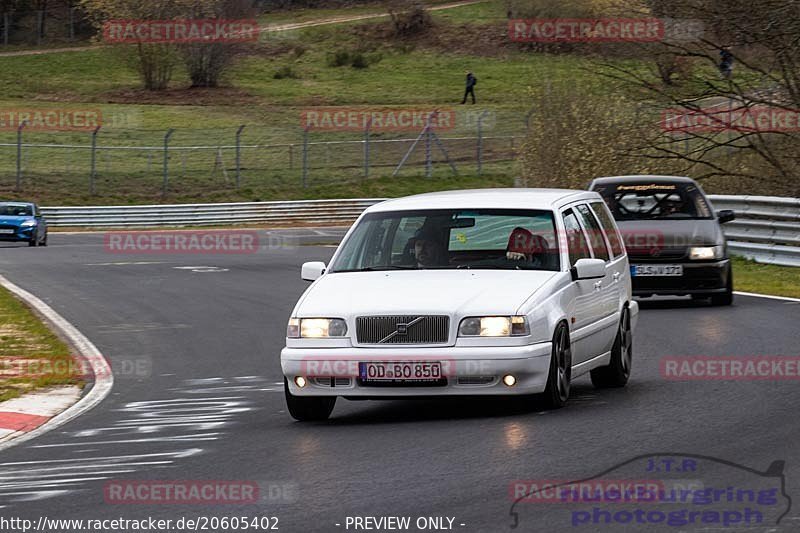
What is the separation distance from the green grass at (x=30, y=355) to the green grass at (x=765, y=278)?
388 inches

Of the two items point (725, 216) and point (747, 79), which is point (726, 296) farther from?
point (747, 79)

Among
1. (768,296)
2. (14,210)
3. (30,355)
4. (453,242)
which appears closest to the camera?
(453,242)

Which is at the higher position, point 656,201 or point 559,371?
point 656,201

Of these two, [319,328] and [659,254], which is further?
[659,254]

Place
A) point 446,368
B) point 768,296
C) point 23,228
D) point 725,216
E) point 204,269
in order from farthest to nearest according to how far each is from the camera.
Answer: point 23,228
point 204,269
point 768,296
point 725,216
point 446,368

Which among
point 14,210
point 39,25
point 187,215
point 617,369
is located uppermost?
point 39,25

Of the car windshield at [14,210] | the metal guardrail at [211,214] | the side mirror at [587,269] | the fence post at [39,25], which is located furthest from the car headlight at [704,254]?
the fence post at [39,25]

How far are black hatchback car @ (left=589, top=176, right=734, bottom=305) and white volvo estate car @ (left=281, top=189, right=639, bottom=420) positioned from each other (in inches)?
275

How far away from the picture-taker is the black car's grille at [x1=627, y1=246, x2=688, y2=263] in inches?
757

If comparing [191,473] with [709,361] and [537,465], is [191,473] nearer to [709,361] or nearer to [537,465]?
[537,465]

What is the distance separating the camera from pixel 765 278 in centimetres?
2442

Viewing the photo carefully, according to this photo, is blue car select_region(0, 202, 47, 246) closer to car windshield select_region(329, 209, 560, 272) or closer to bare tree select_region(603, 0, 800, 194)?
bare tree select_region(603, 0, 800, 194)

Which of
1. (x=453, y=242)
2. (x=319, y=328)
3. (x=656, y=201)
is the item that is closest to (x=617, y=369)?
(x=453, y=242)

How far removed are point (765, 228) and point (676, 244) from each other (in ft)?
25.5
